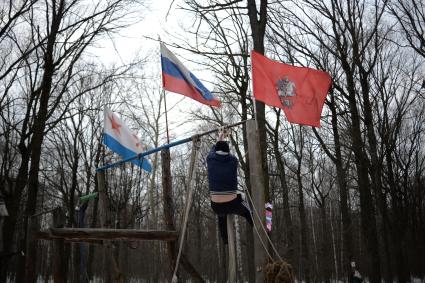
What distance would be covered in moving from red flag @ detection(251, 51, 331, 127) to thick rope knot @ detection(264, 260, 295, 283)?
2.51 meters

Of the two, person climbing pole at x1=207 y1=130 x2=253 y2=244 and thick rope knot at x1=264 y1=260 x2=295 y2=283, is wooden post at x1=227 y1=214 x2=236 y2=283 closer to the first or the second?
person climbing pole at x1=207 y1=130 x2=253 y2=244

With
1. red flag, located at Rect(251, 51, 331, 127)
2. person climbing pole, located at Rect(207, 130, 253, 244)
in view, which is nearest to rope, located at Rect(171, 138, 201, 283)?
person climbing pole, located at Rect(207, 130, 253, 244)

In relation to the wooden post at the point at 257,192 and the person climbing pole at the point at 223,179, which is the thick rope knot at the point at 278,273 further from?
the person climbing pole at the point at 223,179

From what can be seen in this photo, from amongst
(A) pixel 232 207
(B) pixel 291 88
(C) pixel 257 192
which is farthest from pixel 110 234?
(B) pixel 291 88

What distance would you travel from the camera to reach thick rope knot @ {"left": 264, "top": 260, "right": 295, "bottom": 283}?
16.5 ft

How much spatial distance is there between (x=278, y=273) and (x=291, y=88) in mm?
3199

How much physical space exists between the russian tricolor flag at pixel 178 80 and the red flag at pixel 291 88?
1.60 metres

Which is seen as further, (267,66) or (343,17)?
(343,17)

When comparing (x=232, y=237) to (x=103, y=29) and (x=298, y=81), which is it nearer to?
(x=298, y=81)

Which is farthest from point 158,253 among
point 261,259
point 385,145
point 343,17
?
point 261,259

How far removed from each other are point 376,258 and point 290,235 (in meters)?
7.45

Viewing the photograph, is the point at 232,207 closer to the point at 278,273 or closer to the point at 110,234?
the point at 278,273

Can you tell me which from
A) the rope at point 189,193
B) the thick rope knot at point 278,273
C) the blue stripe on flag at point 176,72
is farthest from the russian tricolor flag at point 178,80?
the thick rope knot at point 278,273

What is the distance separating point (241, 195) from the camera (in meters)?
6.01
